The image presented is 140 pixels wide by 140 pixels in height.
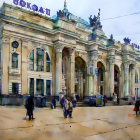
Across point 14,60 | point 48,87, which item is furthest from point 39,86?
point 14,60

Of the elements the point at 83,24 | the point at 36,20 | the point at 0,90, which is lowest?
the point at 0,90

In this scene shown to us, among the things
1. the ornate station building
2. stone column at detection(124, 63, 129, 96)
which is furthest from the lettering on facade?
stone column at detection(124, 63, 129, 96)

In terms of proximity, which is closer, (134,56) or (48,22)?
(48,22)

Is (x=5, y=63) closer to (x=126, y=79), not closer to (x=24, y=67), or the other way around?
(x=24, y=67)

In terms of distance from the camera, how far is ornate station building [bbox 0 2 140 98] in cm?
2539

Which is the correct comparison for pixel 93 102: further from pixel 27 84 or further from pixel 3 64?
pixel 3 64

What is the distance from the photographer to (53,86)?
99.5ft

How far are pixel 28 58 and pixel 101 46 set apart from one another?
17.1m

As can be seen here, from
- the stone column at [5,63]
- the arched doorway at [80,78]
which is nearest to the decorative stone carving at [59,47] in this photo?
the stone column at [5,63]

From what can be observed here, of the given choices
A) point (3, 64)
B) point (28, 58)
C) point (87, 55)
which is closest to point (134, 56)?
point (87, 55)

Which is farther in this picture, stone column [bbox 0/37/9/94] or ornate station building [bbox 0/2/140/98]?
ornate station building [bbox 0/2/140/98]

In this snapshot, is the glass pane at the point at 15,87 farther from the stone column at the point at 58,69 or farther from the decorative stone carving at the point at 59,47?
the decorative stone carving at the point at 59,47

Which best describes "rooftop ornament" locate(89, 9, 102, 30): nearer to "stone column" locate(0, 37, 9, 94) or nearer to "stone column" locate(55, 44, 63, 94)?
"stone column" locate(55, 44, 63, 94)

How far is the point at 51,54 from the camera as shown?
30.4 meters
